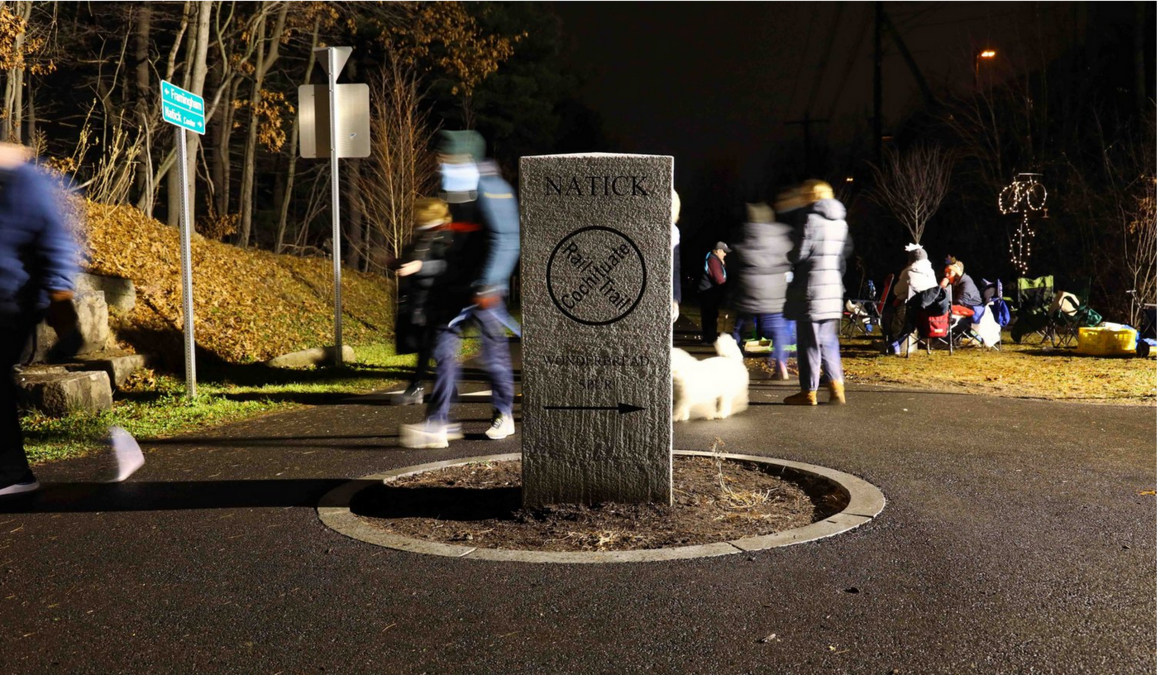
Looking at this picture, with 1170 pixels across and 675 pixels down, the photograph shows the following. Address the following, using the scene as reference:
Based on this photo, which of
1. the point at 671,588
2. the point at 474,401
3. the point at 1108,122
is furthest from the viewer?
the point at 1108,122

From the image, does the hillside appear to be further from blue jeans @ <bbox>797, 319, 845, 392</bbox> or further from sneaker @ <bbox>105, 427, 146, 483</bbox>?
blue jeans @ <bbox>797, 319, 845, 392</bbox>

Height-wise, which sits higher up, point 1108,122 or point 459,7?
point 459,7

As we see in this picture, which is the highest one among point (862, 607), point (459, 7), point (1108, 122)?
point (459, 7)

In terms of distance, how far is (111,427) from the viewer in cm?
751

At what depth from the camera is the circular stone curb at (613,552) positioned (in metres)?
4.14

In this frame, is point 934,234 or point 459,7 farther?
point 934,234

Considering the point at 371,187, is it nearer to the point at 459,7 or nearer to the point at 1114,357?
the point at 459,7

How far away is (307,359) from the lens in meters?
12.2

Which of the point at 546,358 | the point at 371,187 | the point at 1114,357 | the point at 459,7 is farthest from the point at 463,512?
the point at 459,7

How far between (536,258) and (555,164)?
17.8 inches

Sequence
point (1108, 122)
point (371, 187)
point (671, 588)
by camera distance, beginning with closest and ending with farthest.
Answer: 1. point (671, 588)
2. point (371, 187)
3. point (1108, 122)

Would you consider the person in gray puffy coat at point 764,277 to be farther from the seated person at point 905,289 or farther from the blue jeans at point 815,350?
the seated person at point 905,289

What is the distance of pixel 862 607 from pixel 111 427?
6.11 metres

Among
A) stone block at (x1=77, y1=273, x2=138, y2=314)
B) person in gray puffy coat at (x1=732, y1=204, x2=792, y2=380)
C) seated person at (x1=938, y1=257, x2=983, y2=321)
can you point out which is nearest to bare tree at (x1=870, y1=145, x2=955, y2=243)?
seated person at (x1=938, y1=257, x2=983, y2=321)
